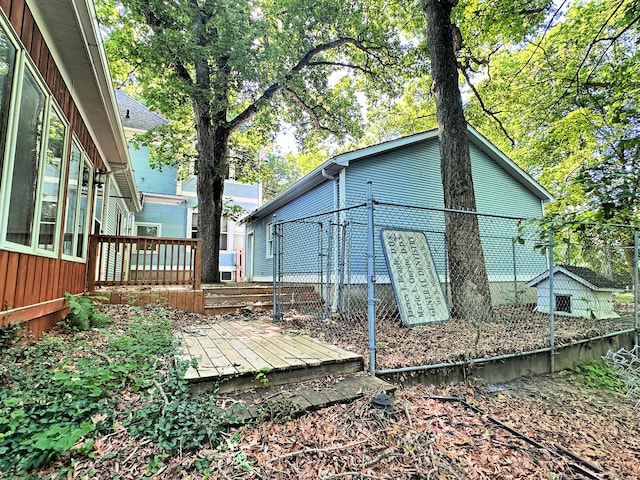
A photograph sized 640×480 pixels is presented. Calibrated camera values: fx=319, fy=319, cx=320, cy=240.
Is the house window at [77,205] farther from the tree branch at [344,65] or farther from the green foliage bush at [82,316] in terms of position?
the tree branch at [344,65]

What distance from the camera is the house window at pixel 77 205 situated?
171 inches

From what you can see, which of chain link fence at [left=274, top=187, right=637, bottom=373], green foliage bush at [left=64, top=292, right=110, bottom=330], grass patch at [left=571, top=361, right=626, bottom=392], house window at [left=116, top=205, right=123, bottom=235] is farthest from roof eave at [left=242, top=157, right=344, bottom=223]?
grass patch at [left=571, top=361, right=626, bottom=392]

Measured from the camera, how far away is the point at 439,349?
12.0 feet

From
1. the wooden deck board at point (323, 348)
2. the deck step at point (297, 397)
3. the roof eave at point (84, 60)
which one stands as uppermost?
the roof eave at point (84, 60)

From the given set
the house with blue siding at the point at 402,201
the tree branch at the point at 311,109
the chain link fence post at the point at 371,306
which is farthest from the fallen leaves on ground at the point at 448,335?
the tree branch at the point at 311,109

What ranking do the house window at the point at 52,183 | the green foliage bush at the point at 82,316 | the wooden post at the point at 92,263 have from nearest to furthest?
1. the house window at the point at 52,183
2. the green foliage bush at the point at 82,316
3. the wooden post at the point at 92,263

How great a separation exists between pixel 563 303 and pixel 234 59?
31.7 feet

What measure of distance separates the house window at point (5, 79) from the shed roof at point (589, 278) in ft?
26.9

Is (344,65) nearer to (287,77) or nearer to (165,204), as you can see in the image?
(287,77)

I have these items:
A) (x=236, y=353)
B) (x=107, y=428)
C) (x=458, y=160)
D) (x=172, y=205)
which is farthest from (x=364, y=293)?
(x=172, y=205)

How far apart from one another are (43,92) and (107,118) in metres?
2.24

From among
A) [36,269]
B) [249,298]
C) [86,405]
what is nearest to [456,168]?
[249,298]

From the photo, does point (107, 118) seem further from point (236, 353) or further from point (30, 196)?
point (236, 353)

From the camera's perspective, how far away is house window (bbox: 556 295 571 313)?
6849 millimetres
